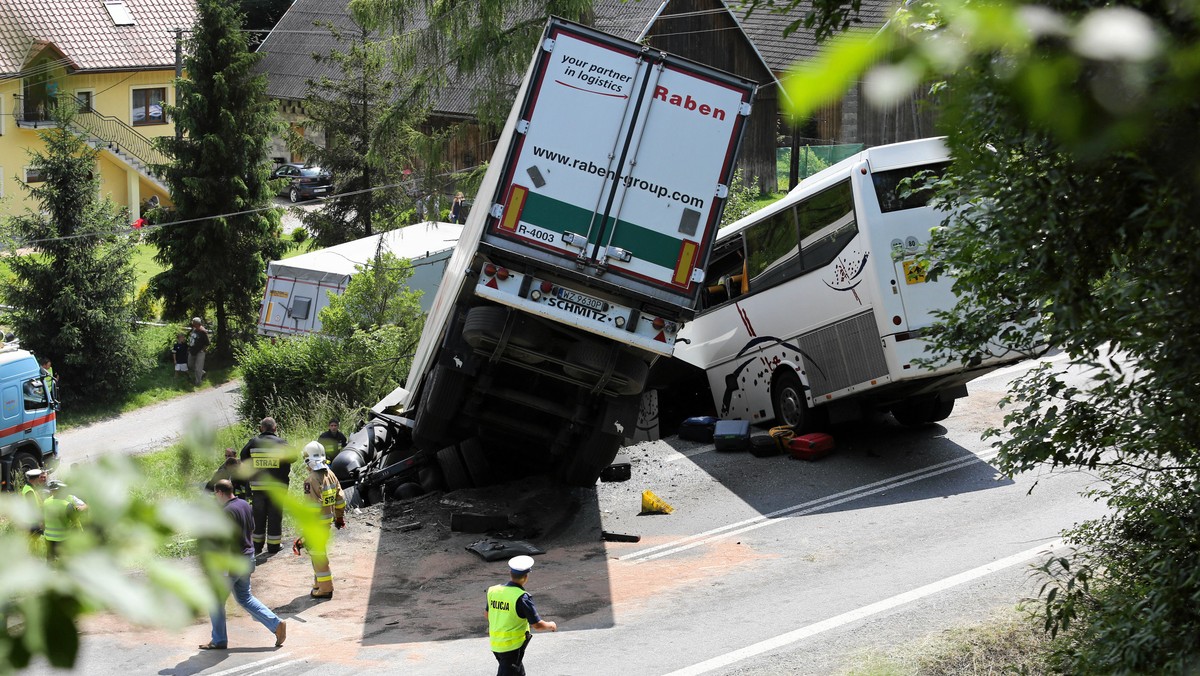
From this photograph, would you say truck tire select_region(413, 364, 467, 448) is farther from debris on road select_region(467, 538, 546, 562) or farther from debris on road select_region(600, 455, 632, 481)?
debris on road select_region(600, 455, 632, 481)

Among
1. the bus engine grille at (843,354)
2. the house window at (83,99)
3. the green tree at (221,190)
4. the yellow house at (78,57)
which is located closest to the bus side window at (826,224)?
the bus engine grille at (843,354)

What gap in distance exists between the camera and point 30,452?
66.5 ft

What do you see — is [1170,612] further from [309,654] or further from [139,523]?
[309,654]

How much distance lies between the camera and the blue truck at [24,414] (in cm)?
1953

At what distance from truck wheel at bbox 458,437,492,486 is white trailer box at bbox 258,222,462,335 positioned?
44.1ft

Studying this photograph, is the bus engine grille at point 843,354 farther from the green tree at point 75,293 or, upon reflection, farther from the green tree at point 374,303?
the green tree at point 75,293

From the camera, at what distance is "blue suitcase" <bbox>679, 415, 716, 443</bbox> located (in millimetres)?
17094

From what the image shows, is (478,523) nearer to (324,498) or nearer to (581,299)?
(324,498)

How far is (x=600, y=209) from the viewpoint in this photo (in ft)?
39.1

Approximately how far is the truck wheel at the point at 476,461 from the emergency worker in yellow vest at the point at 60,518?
13.3 m

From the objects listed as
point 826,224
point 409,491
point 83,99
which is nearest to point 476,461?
point 409,491

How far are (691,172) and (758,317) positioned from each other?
4.95 meters

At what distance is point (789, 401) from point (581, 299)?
5.44 m

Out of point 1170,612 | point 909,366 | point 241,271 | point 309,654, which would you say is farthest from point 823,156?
point 1170,612
